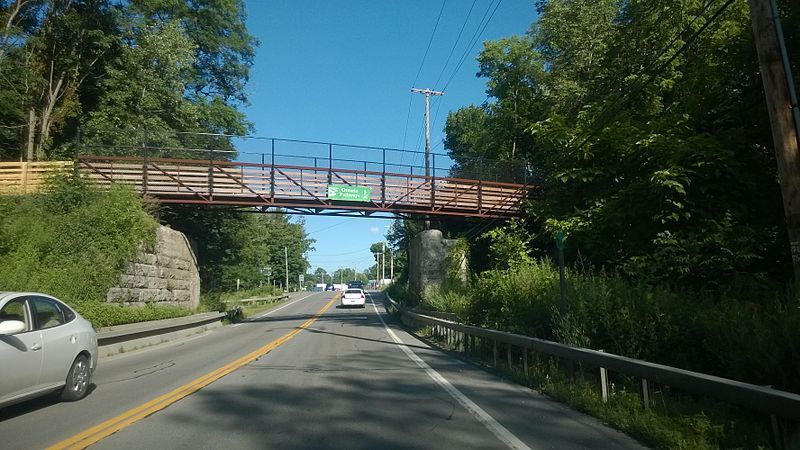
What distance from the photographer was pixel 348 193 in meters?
29.6

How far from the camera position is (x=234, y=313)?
33750mm

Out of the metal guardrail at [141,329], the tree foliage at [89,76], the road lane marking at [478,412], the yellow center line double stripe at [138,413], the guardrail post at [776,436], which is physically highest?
the tree foliage at [89,76]

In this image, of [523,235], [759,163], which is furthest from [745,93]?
[523,235]

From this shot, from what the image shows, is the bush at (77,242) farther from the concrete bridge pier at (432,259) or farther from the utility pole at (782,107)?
the utility pole at (782,107)

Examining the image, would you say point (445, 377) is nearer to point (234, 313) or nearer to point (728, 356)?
point (728, 356)

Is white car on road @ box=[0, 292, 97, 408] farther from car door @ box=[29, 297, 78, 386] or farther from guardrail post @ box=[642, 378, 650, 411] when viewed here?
guardrail post @ box=[642, 378, 650, 411]

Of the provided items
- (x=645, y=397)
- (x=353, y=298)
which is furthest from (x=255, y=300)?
(x=645, y=397)

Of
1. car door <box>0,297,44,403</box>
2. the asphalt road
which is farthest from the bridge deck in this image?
car door <box>0,297,44,403</box>

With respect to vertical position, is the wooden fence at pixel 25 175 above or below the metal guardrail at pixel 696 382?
above

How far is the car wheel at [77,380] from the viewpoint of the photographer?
8.48m

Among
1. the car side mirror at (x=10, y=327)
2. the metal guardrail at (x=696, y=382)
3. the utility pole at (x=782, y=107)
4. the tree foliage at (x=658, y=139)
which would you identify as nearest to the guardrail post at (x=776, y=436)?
the metal guardrail at (x=696, y=382)

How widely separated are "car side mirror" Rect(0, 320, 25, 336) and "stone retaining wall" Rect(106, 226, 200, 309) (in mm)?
15372

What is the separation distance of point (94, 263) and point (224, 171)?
9149 millimetres

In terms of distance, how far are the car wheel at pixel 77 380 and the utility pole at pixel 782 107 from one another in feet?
34.4
